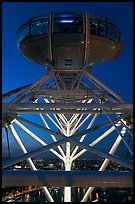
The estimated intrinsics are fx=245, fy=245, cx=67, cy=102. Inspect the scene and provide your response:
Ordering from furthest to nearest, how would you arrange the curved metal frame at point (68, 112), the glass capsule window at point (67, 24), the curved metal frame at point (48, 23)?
1. the curved metal frame at point (48, 23)
2. the glass capsule window at point (67, 24)
3. the curved metal frame at point (68, 112)

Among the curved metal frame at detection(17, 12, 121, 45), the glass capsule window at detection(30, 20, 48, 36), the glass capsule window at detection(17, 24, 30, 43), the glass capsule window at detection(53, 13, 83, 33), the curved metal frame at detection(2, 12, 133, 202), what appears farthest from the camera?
the glass capsule window at detection(17, 24, 30, 43)

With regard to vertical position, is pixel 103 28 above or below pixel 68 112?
above

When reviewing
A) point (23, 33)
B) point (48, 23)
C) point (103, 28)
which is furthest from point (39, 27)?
point (103, 28)

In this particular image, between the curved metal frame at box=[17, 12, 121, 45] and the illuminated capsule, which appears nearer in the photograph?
the illuminated capsule

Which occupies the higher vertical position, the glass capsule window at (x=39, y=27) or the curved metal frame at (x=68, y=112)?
the glass capsule window at (x=39, y=27)

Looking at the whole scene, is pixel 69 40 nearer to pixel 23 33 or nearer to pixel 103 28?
pixel 103 28

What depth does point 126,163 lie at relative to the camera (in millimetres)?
5223

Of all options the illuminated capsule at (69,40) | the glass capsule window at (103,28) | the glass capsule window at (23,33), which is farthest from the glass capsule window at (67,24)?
the glass capsule window at (23,33)

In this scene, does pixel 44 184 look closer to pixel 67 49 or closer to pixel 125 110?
pixel 125 110

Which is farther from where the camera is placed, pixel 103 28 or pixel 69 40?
pixel 103 28

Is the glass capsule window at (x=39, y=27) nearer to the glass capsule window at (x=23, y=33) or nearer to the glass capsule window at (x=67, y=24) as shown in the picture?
the glass capsule window at (x=23, y=33)

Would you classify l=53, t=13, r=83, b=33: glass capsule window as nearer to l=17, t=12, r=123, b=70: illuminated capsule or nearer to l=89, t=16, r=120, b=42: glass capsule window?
l=17, t=12, r=123, b=70: illuminated capsule

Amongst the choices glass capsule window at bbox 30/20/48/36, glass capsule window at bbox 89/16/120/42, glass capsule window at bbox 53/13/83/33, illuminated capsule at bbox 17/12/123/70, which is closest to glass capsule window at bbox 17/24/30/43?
illuminated capsule at bbox 17/12/123/70

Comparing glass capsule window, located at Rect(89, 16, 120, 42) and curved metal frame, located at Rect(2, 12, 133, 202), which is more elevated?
glass capsule window, located at Rect(89, 16, 120, 42)
